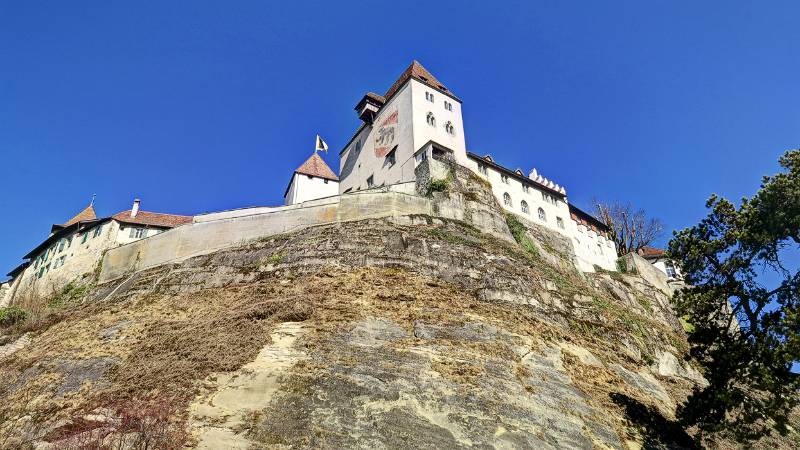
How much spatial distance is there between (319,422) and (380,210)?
821 inches

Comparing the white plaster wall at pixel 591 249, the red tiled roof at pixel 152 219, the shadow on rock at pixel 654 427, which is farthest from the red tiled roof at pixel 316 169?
the shadow on rock at pixel 654 427

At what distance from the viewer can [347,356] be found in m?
18.7

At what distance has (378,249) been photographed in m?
29.2

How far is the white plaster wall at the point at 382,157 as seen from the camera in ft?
140

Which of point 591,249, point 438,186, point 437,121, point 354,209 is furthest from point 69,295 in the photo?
point 591,249

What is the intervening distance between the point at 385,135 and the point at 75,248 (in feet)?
83.5

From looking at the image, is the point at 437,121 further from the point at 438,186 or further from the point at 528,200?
the point at 528,200

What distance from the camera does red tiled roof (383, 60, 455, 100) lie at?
4722 cm

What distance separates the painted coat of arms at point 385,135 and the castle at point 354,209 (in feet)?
0.31

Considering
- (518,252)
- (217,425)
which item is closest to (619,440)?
(217,425)

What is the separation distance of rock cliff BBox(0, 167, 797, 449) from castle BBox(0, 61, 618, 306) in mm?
2208

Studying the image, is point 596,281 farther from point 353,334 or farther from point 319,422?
point 319,422

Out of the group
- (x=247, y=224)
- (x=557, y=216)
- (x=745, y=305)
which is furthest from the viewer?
(x=557, y=216)

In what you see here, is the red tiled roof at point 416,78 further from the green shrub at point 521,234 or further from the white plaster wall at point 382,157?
the green shrub at point 521,234
